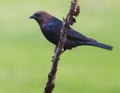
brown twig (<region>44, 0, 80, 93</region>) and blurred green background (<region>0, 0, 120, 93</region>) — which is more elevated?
brown twig (<region>44, 0, 80, 93</region>)

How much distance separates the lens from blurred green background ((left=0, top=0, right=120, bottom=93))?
11031mm

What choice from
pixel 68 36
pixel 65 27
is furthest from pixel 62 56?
pixel 65 27

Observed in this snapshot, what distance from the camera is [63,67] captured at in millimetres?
12062

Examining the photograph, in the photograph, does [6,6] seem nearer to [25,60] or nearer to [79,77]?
[25,60]

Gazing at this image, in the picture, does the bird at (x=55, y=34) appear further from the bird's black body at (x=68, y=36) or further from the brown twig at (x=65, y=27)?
the brown twig at (x=65, y=27)

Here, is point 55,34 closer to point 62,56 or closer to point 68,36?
point 68,36

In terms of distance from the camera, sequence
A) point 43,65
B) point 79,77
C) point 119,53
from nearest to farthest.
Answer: point 79,77
point 43,65
point 119,53

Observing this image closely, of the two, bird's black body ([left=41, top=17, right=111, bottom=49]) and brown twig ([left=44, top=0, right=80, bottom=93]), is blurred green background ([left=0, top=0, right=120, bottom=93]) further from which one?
brown twig ([left=44, top=0, right=80, bottom=93])

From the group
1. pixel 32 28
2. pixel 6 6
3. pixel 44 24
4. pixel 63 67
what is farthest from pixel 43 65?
pixel 44 24

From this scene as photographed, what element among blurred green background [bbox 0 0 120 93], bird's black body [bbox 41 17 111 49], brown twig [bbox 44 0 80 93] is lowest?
blurred green background [bbox 0 0 120 93]

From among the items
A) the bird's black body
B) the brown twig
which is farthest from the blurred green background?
the brown twig

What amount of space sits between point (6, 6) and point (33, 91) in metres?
A: 7.59

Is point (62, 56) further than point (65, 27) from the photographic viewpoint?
Yes

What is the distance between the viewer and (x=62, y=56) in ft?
41.9
